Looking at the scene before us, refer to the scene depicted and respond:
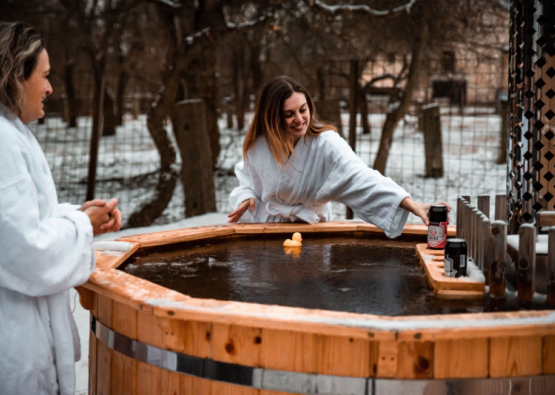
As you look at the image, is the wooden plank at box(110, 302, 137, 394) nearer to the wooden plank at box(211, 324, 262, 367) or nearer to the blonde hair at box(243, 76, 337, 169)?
the wooden plank at box(211, 324, 262, 367)

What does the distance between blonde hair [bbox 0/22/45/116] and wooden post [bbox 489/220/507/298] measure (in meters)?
1.79

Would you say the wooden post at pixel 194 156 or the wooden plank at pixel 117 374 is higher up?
the wooden post at pixel 194 156

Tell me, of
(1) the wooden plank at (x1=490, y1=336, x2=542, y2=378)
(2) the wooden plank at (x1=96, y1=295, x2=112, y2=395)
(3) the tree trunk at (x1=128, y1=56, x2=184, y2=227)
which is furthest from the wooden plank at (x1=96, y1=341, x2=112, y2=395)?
(3) the tree trunk at (x1=128, y1=56, x2=184, y2=227)

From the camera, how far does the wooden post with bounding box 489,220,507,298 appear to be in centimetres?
244

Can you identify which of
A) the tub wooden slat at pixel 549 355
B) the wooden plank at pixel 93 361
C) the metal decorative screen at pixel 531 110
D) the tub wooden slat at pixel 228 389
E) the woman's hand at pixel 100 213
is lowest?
the wooden plank at pixel 93 361

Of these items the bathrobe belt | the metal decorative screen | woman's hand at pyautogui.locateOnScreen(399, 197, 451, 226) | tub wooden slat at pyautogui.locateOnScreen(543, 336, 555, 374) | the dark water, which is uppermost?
the metal decorative screen

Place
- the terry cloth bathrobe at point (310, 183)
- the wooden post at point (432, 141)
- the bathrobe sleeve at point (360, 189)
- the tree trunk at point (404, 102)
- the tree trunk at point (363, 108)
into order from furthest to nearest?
the tree trunk at point (363, 108) < the wooden post at point (432, 141) < the tree trunk at point (404, 102) < the terry cloth bathrobe at point (310, 183) < the bathrobe sleeve at point (360, 189)

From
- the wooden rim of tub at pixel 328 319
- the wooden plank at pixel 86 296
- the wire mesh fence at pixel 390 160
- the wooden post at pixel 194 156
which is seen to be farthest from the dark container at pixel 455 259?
the wire mesh fence at pixel 390 160

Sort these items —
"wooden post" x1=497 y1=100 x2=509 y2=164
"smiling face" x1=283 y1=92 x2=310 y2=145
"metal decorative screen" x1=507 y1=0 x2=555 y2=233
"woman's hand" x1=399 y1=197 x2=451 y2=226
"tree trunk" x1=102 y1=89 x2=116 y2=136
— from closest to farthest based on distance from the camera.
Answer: "metal decorative screen" x1=507 y1=0 x2=555 y2=233
"woman's hand" x1=399 y1=197 x2=451 y2=226
"smiling face" x1=283 y1=92 x2=310 y2=145
"wooden post" x1=497 y1=100 x2=509 y2=164
"tree trunk" x1=102 y1=89 x2=116 y2=136

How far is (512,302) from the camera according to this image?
236 cm

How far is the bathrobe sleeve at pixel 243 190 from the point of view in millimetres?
4164

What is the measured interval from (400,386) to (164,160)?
643 centimetres

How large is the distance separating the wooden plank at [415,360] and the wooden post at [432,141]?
7.22 metres

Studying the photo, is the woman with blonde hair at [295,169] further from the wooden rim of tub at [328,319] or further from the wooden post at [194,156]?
the wooden post at [194,156]
